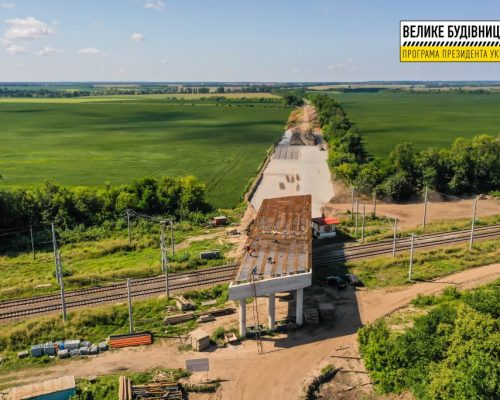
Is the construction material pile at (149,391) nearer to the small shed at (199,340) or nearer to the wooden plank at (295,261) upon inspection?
the small shed at (199,340)

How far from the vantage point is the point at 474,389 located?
73.9 ft

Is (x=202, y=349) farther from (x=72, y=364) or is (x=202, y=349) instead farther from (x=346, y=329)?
(x=346, y=329)

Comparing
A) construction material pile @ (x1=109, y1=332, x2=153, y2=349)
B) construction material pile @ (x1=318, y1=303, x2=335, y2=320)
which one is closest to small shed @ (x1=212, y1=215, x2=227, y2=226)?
construction material pile @ (x1=318, y1=303, x2=335, y2=320)

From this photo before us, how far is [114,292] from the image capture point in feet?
145

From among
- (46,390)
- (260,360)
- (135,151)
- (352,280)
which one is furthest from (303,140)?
(46,390)

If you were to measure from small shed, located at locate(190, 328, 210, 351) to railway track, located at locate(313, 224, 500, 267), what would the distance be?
1876 centimetres

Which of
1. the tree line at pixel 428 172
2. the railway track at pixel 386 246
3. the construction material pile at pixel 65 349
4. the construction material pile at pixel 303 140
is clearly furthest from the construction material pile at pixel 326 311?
the construction material pile at pixel 303 140

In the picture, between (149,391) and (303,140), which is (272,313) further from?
(303,140)

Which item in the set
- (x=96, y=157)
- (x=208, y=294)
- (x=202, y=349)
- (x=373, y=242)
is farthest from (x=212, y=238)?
(x=96, y=157)

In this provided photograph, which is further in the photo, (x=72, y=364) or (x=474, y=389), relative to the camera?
(x=72, y=364)

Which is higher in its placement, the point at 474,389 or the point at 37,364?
the point at 474,389

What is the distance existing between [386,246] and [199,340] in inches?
1175

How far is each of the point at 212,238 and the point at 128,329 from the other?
23.5 m

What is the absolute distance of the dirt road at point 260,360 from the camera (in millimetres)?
30703
